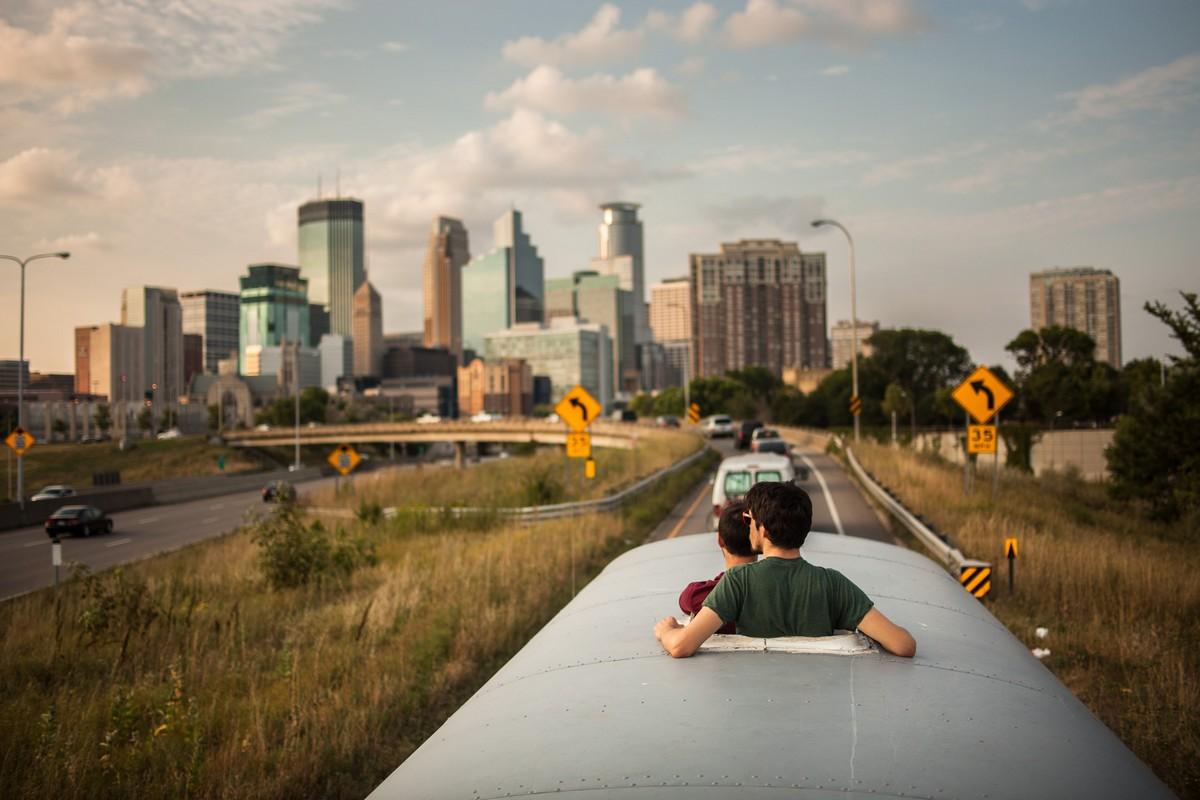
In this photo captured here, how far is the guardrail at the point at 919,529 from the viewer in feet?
42.7

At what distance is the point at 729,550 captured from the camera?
4711mm

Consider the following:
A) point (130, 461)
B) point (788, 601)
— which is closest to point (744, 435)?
point (788, 601)

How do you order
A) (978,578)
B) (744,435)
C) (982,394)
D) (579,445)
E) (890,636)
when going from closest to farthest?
(890,636) < (978,578) < (982,394) < (579,445) < (744,435)

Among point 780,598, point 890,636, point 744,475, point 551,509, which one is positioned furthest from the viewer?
point 551,509

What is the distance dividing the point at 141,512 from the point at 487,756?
4794 centimetres

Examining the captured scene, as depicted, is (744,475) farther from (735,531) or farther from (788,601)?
(788,601)

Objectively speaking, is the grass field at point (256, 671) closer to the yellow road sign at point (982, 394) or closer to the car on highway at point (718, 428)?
the yellow road sign at point (982, 394)

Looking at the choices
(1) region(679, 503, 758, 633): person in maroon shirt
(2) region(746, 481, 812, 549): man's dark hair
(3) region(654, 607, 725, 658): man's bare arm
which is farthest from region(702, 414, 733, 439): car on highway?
(3) region(654, 607, 725, 658): man's bare arm

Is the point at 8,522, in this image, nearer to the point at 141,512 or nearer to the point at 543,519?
the point at 141,512

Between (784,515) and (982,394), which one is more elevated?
(982,394)

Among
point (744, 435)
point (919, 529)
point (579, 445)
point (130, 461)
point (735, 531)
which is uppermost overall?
point (735, 531)

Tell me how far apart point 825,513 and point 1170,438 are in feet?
33.0

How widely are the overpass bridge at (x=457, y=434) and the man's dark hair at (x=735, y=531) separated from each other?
62406 millimetres

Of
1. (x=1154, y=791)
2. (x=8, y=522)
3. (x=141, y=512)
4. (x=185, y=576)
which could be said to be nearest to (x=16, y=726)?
(x=1154, y=791)
